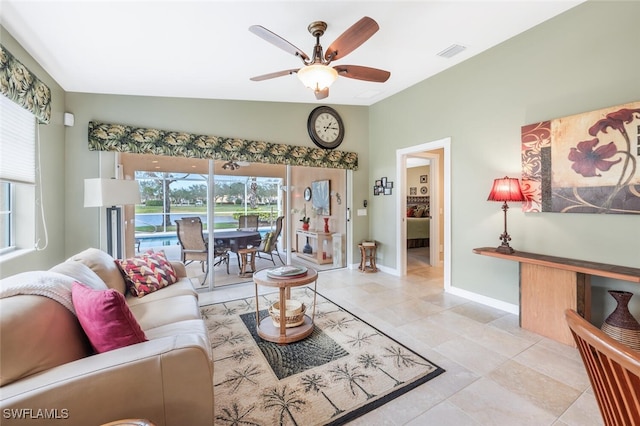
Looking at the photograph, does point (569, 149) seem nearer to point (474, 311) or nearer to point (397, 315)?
point (474, 311)

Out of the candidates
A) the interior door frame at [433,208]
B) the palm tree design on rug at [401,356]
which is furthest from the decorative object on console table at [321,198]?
the palm tree design on rug at [401,356]

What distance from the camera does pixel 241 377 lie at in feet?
6.64

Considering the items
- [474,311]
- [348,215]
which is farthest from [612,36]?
[348,215]

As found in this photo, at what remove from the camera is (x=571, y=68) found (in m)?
2.68

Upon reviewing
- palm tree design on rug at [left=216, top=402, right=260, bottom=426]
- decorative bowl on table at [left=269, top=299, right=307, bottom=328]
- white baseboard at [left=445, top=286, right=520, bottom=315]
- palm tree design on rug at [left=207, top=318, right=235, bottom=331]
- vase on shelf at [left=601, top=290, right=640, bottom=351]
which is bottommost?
palm tree design on rug at [left=216, top=402, right=260, bottom=426]

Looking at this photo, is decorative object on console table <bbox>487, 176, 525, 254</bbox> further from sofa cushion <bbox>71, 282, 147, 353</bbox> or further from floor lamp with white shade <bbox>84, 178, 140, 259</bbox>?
floor lamp with white shade <bbox>84, 178, 140, 259</bbox>

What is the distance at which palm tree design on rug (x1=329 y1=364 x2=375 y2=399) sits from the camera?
190 centimetres

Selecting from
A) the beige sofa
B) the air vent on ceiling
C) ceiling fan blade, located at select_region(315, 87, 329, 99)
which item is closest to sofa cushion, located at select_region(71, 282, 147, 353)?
the beige sofa

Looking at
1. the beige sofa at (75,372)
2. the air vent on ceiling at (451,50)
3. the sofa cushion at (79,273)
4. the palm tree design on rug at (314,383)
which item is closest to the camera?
the beige sofa at (75,372)

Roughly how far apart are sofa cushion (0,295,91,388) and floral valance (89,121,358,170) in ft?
9.25

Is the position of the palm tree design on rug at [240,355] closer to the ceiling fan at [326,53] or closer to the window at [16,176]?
the window at [16,176]

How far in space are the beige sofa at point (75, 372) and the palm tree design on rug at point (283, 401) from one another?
0.61 meters

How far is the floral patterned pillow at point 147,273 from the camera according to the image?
2439 millimetres

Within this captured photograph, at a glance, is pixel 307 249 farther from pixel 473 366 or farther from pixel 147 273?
pixel 473 366
